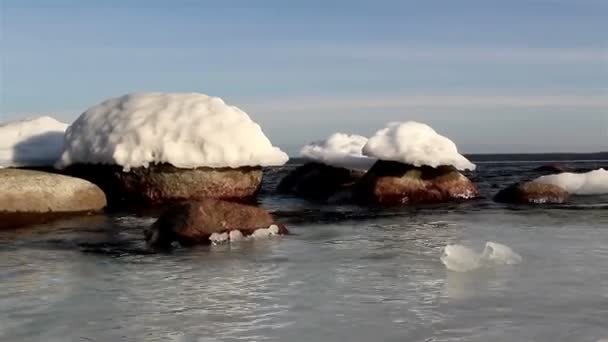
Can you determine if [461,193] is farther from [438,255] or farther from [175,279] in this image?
[175,279]

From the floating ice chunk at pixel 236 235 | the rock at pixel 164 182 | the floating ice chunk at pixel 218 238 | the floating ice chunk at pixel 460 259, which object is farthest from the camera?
the rock at pixel 164 182

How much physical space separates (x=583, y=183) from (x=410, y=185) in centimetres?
357

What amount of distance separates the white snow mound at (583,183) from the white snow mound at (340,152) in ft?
11.1

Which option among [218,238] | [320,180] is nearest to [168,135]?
[320,180]

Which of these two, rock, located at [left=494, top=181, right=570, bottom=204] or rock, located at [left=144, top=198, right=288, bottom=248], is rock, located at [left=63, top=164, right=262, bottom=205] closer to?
rock, located at [left=144, top=198, right=288, bottom=248]

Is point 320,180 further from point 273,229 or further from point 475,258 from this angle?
point 475,258

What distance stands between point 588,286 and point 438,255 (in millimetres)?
1705

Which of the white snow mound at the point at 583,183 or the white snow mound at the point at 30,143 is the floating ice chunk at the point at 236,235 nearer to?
the white snow mound at the point at 30,143

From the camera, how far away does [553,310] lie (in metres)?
4.41

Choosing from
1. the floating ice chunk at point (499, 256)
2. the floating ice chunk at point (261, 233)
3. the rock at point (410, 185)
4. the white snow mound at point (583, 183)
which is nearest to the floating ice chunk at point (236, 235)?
the floating ice chunk at point (261, 233)

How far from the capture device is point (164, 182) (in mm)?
12227

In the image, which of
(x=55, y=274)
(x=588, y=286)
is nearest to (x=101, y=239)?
(x=55, y=274)

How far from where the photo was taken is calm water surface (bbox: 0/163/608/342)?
160 inches

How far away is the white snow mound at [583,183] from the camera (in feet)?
45.2
